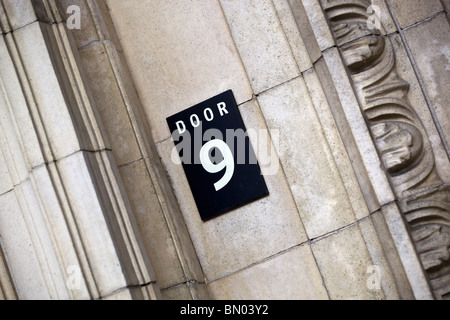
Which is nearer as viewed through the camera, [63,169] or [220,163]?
[63,169]

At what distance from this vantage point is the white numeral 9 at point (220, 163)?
359 cm

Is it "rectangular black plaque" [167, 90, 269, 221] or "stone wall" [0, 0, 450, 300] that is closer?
"stone wall" [0, 0, 450, 300]

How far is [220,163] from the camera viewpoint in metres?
3.60

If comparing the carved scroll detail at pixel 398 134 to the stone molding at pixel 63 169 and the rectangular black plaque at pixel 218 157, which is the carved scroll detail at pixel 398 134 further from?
the stone molding at pixel 63 169

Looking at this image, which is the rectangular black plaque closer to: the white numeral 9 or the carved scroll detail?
the white numeral 9

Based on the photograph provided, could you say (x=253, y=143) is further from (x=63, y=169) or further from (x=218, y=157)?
(x=63, y=169)

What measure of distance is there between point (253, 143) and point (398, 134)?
853 millimetres

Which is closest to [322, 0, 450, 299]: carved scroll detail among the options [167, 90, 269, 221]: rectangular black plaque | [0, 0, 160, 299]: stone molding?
[167, 90, 269, 221]: rectangular black plaque

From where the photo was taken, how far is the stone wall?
128 inches

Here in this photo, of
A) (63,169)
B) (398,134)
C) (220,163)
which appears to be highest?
(63,169)

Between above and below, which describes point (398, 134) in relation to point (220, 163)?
below

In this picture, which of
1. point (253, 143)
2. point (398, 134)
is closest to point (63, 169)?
point (253, 143)

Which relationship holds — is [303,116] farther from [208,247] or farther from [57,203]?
[57,203]

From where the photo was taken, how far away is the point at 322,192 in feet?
11.6
